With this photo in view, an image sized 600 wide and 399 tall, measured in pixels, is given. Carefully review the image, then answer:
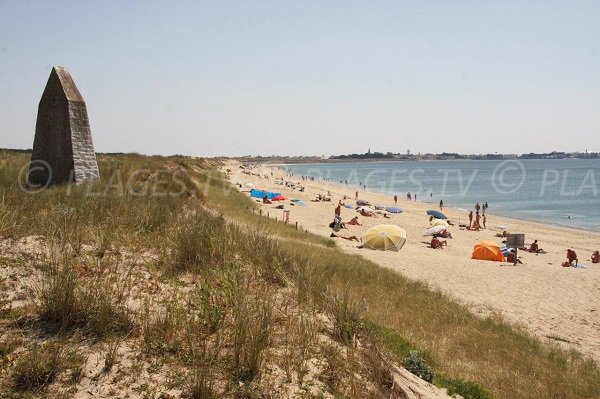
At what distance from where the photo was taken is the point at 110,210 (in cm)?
753

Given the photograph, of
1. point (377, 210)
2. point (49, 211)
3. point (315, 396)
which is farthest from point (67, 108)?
point (377, 210)

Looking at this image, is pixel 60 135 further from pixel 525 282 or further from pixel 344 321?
pixel 525 282

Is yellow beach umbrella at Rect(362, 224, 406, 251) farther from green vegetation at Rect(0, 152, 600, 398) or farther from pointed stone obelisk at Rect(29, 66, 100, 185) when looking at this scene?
pointed stone obelisk at Rect(29, 66, 100, 185)

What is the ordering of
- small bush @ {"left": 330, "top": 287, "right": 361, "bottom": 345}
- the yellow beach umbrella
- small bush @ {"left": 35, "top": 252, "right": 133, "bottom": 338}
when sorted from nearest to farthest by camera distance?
small bush @ {"left": 35, "top": 252, "right": 133, "bottom": 338}
small bush @ {"left": 330, "top": 287, "right": 361, "bottom": 345}
the yellow beach umbrella

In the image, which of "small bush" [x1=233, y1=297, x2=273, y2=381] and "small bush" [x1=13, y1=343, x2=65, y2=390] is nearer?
"small bush" [x1=13, y1=343, x2=65, y2=390]

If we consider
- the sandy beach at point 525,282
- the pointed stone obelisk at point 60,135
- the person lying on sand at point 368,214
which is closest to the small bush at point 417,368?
the sandy beach at point 525,282

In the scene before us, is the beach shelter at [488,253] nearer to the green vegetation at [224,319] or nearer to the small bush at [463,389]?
the green vegetation at [224,319]

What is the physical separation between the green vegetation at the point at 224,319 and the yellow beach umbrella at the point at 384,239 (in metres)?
9.83

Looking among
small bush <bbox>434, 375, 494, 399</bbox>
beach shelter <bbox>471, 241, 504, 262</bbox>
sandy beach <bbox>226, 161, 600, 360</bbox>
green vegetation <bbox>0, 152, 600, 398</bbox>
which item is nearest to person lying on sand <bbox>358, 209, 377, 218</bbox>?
sandy beach <bbox>226, 161, 600, 360</bbox>

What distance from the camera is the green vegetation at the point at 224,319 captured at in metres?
3.39

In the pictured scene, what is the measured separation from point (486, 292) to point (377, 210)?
25.9 metres

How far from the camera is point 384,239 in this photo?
63.3 ft

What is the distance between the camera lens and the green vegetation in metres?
3.39

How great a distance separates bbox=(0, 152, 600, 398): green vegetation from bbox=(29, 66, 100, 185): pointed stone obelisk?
2.55 meters
